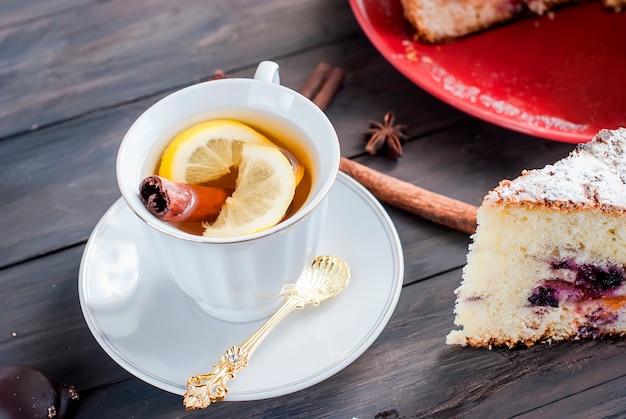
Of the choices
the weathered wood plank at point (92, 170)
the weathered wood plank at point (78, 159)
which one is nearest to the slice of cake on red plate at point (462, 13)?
the weathered wood plank at point (78, 159)

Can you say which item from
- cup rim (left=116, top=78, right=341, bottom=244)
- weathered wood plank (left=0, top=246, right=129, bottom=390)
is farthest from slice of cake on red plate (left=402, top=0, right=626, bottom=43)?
weathered wood plank (left=0, top=246, right=129, bottom=390)

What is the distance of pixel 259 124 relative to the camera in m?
1.34

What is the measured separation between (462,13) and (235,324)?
1.17m

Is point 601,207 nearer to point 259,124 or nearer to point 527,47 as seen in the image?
point 259,124

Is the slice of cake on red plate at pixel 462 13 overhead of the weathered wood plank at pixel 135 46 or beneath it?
overhead

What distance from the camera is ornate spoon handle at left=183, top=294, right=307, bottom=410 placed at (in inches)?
45.6

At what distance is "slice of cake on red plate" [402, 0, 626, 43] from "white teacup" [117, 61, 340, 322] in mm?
691

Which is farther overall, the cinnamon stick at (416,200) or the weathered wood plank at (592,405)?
the cinnamon stick at (416,200)

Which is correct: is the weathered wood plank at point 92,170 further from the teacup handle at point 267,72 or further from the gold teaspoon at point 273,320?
the teacup handle at point 267,72

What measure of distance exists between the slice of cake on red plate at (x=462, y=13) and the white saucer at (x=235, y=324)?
682 millimetres

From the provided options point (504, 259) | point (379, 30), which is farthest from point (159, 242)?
point (379, 30)

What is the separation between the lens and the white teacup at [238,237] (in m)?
1.14

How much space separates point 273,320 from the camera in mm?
1275

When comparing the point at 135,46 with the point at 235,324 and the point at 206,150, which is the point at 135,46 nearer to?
the point at 206,150
